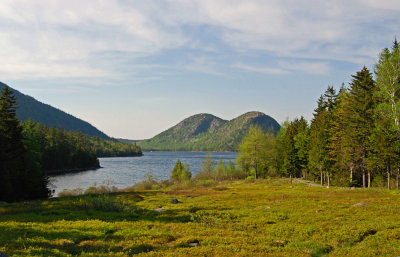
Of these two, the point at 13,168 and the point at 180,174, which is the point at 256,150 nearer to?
the point at 180,174

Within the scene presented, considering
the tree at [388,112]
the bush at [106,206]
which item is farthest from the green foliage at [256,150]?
the bush at [106,206]

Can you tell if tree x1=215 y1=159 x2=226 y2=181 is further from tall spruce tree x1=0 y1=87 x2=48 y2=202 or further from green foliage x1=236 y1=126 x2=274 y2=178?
tall spruce tree x1=0 y1=87 x2=48 y2=202

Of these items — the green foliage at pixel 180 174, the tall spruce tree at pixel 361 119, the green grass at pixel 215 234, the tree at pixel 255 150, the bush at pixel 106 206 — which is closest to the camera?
the green grass at pixel 215 234

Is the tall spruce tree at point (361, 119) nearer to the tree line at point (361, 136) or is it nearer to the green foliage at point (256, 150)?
the tree line at point (361, 136)

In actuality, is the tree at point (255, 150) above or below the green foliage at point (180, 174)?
above

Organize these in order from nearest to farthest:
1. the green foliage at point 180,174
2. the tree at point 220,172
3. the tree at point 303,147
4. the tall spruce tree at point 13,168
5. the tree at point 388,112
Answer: the tree at point 388,112 → the tall spruce tree at point 13,168 → the tree at point 303,147 → the green foliage at point 180,174 → the tree at point 220,172

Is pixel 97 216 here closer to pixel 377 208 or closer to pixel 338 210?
pixel 338 210

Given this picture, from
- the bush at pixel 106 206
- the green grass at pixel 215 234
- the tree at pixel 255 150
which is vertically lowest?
the bush at pixel 106 206

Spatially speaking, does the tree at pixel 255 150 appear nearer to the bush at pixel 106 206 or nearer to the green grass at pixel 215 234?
the green grass at pixel 215 234

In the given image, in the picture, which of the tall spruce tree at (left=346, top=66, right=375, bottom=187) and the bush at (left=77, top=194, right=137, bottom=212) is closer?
the bush at (left=77, top=194, right=137, bottom=212)

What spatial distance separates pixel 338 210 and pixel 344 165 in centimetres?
3123

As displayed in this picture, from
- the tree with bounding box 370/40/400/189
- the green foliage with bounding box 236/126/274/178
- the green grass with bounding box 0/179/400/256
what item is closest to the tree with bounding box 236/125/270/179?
the green foliage with bounding box 236/126/274/178

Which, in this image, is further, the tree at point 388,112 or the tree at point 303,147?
the tree at point 303,147

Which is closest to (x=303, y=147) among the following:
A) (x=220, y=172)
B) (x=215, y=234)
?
(x=220, y=172)
